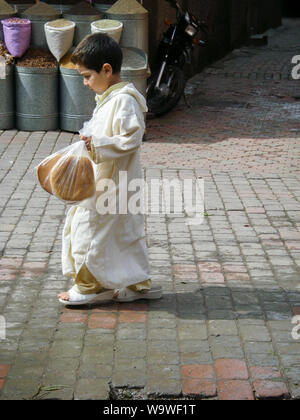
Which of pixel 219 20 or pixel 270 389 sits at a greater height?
pixel 270 389

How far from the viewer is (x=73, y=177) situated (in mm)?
4629

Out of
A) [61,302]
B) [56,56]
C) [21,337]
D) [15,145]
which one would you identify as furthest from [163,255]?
[56,56]

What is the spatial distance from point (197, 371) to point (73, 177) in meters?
1.30

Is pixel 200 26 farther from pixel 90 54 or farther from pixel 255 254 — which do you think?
pixel 90 54

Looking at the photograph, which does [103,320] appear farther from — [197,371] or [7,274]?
[7,274]

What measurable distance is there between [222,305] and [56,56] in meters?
5.46

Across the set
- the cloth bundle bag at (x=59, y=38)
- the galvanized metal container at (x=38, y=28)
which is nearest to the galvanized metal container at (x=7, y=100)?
the galvanized metal container at (x=38, y=28)

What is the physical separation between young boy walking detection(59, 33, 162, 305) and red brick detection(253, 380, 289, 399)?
1161 mm

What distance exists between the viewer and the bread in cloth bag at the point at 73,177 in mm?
4629

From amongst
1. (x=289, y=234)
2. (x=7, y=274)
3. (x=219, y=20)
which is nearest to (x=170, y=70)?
(x=289, y=234)

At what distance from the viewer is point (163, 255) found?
6.03 meters

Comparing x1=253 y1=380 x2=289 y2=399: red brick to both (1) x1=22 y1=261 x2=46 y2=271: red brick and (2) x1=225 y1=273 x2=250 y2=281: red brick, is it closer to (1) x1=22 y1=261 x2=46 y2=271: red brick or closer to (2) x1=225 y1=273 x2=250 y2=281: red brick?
(2) x1=225 y1=273 x2=250 y2=281: red brick

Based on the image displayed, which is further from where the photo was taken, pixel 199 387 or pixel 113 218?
pixel 113 218

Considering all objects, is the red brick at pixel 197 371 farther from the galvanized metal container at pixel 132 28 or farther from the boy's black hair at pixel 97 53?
the galvanized metal container at pixel 132 28
